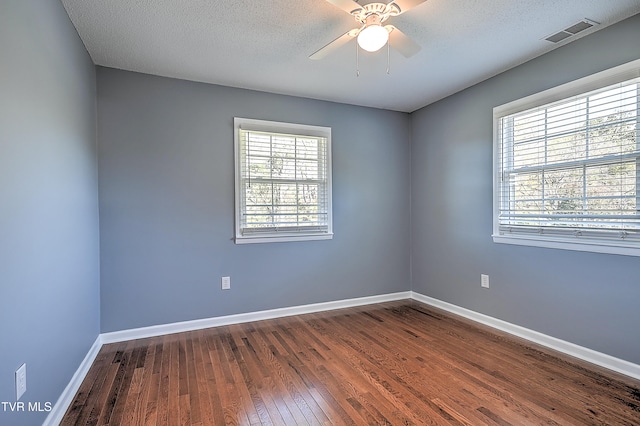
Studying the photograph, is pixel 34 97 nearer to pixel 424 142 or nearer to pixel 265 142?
pixel 265 142

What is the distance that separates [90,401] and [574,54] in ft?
13.9

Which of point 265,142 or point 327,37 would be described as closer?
point 327,37

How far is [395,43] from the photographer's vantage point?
7.02 feet

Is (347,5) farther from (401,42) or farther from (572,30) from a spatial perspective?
(572,30)

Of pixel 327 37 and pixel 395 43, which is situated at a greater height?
pixel 327 37

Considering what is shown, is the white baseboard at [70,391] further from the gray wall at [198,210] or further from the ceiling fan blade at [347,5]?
the ceiling fan blade at [347,5]

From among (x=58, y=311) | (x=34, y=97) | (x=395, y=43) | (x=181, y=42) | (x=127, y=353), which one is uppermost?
(x=181, y=42)

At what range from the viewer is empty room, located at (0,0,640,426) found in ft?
6.06

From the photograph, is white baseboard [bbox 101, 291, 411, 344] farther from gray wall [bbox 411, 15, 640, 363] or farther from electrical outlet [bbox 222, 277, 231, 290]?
gray wall [bbox 411, 15, 640, 363]

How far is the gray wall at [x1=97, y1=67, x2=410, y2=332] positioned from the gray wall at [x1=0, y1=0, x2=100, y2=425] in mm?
416

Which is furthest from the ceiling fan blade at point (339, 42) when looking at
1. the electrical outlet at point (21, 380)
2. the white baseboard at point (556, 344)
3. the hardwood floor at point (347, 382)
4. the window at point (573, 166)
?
the white baseboard at point (556, 344)

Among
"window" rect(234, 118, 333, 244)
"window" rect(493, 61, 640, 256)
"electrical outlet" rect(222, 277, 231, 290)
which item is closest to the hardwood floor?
"electrical outlet" rect(222, 277, 231, 290)

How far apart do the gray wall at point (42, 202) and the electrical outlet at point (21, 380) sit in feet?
0.12

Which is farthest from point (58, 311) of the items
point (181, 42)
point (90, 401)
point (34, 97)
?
point (181, 42)
